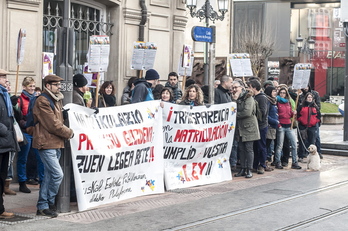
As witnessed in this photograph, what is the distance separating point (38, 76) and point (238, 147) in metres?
4.36

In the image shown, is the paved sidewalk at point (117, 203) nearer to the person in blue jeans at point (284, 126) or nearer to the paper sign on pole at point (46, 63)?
the person in blue jeans at point (284, 126)

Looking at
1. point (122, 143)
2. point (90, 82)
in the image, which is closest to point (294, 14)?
point (90, 82)

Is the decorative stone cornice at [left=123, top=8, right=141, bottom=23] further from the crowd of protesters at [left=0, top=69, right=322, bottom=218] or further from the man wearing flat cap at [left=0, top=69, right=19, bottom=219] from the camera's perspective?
the man wearing flat cap at [left=0, top=69, right=19, bottom=219]

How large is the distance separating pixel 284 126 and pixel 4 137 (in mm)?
7448

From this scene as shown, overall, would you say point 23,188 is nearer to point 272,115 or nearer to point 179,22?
point 272,115

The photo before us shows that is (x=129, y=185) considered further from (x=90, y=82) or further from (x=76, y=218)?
(x=90, y=82)

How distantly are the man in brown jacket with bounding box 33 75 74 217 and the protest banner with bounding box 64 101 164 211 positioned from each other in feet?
1.00

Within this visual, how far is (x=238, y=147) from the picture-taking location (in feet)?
45.0

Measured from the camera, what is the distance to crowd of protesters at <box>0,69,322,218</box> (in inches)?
340

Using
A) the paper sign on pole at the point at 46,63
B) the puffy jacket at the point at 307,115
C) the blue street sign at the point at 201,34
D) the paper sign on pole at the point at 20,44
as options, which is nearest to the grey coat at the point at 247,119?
the blue street sign at the point at 201,34

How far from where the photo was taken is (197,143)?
1181 cm

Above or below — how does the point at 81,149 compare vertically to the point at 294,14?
below

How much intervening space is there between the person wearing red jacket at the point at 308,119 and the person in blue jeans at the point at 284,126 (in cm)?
93

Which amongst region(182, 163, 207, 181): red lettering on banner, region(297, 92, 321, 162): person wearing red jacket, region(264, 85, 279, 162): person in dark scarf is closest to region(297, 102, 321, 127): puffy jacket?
region(297, 92, 321, 162): person wearing red jacket
